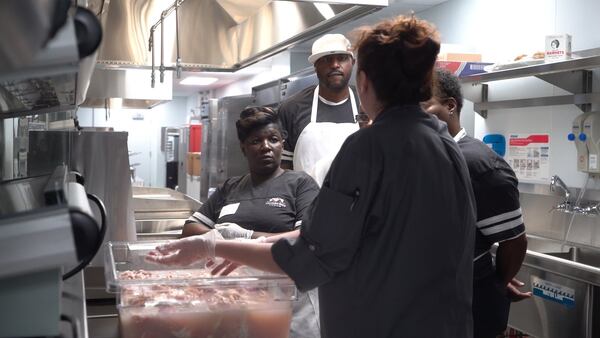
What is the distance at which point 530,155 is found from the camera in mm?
4145

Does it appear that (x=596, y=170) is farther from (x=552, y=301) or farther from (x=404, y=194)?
(x=404, y=194)

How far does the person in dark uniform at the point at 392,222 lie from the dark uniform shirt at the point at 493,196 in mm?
597

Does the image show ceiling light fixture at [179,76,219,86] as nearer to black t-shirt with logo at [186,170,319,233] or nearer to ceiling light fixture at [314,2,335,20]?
black t-shirt with logo at [186,170,319,233]

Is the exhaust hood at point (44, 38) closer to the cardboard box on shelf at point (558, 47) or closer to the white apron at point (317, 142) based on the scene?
the white apron at point (317, 142)

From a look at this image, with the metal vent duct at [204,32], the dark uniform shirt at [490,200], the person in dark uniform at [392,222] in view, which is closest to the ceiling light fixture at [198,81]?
the metal vent duct at [204,32]

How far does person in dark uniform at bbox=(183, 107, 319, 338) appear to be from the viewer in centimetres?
230

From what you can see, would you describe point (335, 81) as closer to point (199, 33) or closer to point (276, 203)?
point (199, 33)

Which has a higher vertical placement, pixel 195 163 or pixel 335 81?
pixel 335 81

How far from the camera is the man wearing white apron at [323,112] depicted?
2.85 meters

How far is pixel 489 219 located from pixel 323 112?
1.15 metres

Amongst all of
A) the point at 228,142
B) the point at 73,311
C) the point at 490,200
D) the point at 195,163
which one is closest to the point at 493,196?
the point at 490,200

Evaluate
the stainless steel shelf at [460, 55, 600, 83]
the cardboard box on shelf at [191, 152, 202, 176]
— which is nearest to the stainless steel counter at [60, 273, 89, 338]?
the stainless steel shelf at [460, 55, 600, 83]

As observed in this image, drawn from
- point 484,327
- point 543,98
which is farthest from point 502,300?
point 543,98

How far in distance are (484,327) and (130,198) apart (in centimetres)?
140
